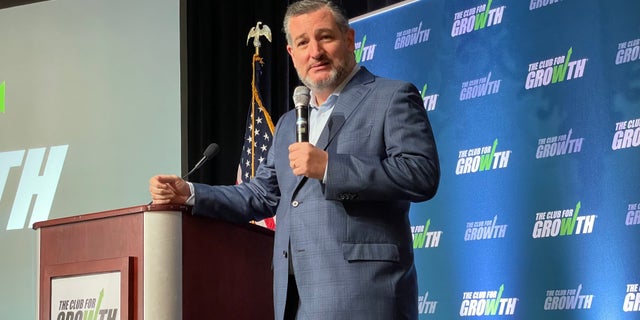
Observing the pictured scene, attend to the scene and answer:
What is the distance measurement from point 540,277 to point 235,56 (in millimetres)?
2857

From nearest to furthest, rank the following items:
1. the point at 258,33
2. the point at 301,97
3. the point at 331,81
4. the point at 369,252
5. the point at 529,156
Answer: the point at 369,252, the point at 301,97, the point at 331,81, the point at 529,156, the point at 258,33

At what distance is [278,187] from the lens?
9.39 feet

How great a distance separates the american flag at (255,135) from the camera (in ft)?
18.9

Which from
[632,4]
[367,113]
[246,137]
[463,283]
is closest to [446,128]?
[463,283]

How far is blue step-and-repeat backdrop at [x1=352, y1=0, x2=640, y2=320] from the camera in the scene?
4094 millimetres

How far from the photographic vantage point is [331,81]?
2.62 m

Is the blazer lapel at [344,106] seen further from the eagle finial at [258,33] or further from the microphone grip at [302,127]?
the eagle finial at [258,33]

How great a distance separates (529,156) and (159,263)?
8.29 ft

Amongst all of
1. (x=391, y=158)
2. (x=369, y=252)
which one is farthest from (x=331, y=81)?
(x=369, y=252)

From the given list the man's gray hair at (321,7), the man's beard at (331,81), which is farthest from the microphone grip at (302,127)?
the man's gray hair at (321,7)

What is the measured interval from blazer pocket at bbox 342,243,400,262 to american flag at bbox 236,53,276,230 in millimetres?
3337

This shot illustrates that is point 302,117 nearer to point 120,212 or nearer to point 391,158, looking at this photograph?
point 391,158

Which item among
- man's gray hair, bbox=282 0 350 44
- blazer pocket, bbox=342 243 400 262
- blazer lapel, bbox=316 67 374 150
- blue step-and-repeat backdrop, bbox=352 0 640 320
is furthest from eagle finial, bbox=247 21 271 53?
blazer pocket, bbox=342 243 400 262

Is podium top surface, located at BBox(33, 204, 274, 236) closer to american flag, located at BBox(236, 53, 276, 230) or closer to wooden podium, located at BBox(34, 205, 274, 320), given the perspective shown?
Answer: wooden podium, located at BBox(34, 205, 274, 320)
